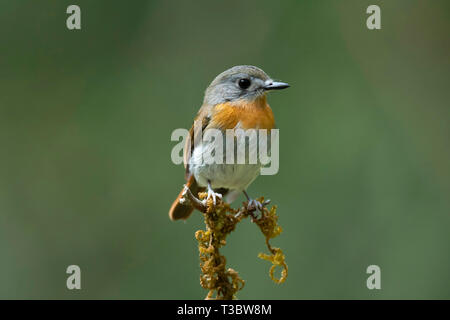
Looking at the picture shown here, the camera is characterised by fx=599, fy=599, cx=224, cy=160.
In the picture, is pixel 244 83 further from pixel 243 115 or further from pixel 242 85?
pixel 243 115

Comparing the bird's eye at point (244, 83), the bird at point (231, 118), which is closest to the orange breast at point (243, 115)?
the bird at point (231, 118)

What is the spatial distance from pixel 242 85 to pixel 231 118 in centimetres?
31

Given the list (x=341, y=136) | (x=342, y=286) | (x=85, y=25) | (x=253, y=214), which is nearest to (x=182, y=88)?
(x=85, y=25)

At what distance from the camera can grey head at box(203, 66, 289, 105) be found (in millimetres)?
4238

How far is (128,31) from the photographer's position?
246 inches

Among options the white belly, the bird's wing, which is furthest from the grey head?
the white belly

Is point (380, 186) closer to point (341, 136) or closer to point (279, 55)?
point (341, 136)

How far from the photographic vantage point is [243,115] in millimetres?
4117

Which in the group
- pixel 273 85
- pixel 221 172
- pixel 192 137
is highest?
pixel 273 85

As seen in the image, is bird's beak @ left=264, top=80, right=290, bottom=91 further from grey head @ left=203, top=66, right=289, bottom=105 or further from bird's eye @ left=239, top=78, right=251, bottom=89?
bird's eye @ left=239, top=78, right=251, bottom=89

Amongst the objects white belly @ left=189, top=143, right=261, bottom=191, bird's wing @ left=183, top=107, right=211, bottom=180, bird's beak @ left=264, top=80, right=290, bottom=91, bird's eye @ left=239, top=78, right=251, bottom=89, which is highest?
bird's eye @ left=239, top=78, right=251, bottom=89

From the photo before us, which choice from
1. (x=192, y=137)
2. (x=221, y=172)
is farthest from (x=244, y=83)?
(x=221, y=172)

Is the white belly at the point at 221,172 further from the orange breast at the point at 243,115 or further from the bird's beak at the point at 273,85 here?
the bird's beak at the point at 273,85

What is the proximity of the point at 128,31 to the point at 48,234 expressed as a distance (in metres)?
2.24
